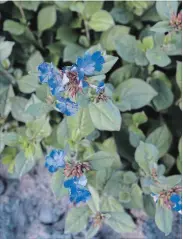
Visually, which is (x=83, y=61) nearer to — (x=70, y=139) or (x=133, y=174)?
(x=70, y=139)

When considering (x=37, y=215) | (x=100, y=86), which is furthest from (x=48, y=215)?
(x=100, y=86)

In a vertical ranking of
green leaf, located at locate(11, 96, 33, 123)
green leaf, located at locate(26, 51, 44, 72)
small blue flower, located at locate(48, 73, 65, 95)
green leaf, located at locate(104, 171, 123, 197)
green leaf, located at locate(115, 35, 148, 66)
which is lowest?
green leaf, located at locate(104, 171, 123, 197)

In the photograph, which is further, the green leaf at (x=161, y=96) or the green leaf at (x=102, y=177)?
the green leaf at (x=161, y=96)

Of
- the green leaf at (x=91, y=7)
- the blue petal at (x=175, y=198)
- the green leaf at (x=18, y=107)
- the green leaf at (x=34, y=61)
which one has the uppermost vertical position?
the green leaf at (x=91, y=7)

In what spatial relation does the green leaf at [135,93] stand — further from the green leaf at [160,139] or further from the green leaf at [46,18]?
the green leaf at [46,18]

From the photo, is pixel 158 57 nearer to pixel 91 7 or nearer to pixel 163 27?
pixel 163 27

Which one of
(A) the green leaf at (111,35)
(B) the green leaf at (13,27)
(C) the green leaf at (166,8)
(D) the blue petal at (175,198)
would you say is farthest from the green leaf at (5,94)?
(D) the blue petal at (175,198)

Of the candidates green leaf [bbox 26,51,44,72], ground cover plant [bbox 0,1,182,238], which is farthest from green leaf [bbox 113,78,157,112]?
green leaf [bbox 26,51,44,72]

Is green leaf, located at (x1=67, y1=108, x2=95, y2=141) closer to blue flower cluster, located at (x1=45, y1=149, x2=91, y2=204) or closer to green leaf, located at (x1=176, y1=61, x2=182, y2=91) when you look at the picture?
blue flower cluster, located at (x1=45, y1=149, x2=91, y2=204)
